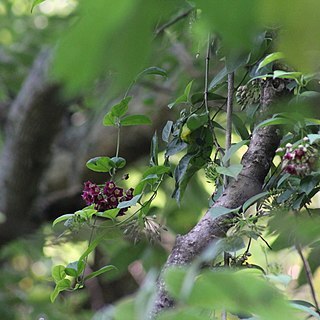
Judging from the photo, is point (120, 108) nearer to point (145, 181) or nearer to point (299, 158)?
point (145, 181)

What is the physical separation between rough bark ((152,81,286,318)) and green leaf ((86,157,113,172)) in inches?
6.8

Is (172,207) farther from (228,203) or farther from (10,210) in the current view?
(228,203)

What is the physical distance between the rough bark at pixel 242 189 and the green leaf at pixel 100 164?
17 cm

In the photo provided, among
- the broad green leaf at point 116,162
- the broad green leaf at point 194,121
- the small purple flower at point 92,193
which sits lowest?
the small purple flower at point 92,193

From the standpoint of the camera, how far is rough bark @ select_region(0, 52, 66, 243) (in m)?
1.82

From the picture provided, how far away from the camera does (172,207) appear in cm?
155

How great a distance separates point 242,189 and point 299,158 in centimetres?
8

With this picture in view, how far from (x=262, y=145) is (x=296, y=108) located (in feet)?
0.37

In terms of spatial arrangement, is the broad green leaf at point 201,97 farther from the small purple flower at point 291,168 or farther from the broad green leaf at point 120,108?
the small purple flower at point 291,168

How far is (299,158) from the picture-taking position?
61 cm

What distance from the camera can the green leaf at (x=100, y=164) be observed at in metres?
0.78

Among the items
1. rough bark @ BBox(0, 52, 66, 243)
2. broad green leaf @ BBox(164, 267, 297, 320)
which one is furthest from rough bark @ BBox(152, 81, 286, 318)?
rough bark @ BBox(0, 52, 66, 243)

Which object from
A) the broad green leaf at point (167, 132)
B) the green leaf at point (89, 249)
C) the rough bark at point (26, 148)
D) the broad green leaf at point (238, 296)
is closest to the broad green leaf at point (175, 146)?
the broad green leaf at point (167, 132)

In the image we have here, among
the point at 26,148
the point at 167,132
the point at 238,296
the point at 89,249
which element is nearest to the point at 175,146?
the point at 167,132
